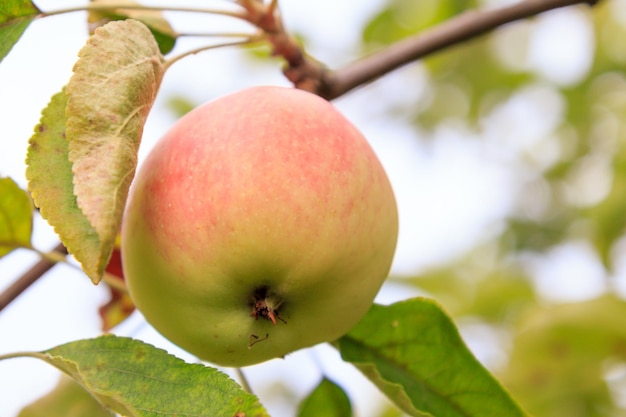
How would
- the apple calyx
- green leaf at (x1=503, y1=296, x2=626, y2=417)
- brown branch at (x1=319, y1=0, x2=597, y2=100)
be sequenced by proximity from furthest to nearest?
green leaf at (x1=503, y1=296, x2=626, y2=417)
brown branch at (x1=319, y1=0, x2=597, y2=100)
the apple calyx

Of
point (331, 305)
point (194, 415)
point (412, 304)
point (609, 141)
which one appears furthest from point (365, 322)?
point (609, 141)

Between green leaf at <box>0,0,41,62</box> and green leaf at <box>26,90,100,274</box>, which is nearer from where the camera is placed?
green leaf at <box>26,90,100,274</box>

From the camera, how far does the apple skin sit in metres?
0.77

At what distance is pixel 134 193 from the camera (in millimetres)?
853

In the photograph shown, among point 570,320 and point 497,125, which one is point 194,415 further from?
point 497,125

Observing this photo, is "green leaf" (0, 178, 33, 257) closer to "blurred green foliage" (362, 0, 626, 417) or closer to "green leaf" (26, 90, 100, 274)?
"green leaf" (26, 90, 100, 274)

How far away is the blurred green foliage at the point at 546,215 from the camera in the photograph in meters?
1.79

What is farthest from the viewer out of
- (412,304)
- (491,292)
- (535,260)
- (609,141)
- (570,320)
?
(535,260)

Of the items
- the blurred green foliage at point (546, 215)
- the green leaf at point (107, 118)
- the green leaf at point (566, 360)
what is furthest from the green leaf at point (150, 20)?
the green leaf at point (566, 360)

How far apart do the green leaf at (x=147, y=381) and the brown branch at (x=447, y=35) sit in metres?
0.55

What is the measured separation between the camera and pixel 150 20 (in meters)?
1.11

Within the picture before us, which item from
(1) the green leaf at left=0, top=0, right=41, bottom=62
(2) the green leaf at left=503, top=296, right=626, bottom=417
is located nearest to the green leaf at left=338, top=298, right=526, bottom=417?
(1) the green leaf at left=0, top=0, right=41, bottom=62

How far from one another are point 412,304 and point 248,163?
0.38 m

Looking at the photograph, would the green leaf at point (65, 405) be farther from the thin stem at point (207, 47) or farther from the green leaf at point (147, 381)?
the thin stem at point (207, 47)
